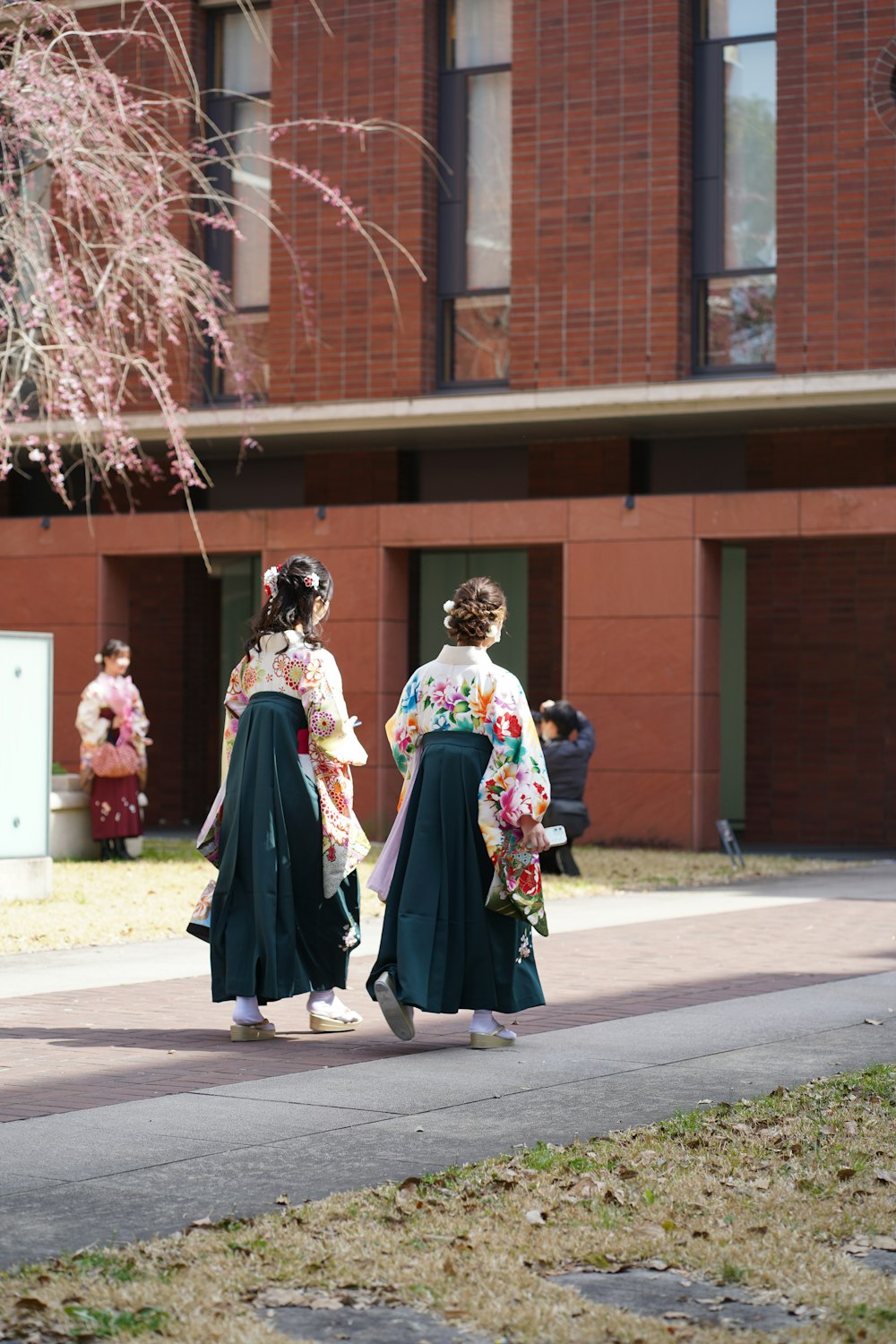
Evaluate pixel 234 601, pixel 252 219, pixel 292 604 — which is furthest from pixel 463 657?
pixel 234 601

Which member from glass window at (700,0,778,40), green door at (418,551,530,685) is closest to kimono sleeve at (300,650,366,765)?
glass window at (700,0,778,40)

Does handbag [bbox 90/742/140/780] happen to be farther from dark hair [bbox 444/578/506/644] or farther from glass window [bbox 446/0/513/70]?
dark hair [bbox 444/578/506/644]

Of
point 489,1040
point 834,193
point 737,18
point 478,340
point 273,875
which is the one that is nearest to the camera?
point 489,1040

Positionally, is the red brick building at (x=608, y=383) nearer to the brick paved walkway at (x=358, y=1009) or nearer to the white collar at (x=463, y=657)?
the brick paved walkway at (x=358, y=1009)

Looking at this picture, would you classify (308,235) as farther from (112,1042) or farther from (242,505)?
(112,1042)

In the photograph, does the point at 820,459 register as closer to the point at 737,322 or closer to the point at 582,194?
the point at 737,322

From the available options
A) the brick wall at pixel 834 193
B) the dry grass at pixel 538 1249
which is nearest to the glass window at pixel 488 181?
the brick wall at pixel 834 193

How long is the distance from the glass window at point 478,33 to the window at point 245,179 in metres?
2.30

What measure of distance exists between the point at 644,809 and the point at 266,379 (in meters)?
6.89

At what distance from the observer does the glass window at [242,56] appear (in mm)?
24594

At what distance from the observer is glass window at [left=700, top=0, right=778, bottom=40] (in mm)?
22234

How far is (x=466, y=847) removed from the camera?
863 centimetres

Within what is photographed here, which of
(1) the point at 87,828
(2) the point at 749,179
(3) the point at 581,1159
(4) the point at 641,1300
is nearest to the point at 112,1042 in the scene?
(3) the point at 581,1159

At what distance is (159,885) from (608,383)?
28.4 feet
